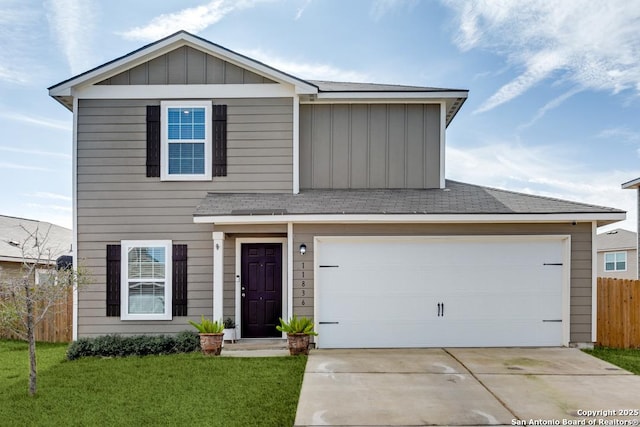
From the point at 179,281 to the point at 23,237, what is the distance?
1014 centimetres

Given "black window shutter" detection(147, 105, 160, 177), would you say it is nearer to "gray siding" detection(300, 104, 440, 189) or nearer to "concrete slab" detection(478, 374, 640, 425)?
"gray siding" detection(300, 104, 440, 189)

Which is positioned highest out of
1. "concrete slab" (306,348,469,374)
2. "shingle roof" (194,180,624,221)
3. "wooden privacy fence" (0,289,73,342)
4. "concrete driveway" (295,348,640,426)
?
"shingle roof" (194,180,624,221)

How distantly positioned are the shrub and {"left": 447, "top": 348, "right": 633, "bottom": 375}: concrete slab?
15.8ft

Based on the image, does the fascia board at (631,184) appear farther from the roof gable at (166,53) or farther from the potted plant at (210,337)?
the potted plant at (210,337)

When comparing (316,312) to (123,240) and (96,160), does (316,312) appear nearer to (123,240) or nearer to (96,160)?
(123,240)

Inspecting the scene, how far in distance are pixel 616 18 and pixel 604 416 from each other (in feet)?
31.2

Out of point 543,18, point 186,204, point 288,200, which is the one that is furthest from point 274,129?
point 543,18

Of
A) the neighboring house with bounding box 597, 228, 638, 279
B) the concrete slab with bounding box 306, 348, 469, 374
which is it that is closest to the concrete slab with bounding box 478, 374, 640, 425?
the concrete slab with bounding box 306, 348, 469, 374

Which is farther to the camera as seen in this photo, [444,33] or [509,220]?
[444,33]

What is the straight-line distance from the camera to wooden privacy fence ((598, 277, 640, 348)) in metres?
9.60

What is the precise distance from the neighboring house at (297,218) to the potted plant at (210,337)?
0.45 meters

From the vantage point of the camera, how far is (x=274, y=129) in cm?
986

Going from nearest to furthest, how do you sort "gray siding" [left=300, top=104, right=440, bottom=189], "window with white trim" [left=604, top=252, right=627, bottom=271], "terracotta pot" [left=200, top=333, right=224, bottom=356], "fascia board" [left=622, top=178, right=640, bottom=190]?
"terracotta pot" [left=200, top=333, right=224, bottom=356] < "gray siding" [left=300, top=104, right=440, bottom=189] < "fascia board" [left=622, top=178, right=640, bottom=190] < "window with white trim" [left=604, top=252, right=627, bottom=271]

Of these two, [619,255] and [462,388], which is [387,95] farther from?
[619,255]
